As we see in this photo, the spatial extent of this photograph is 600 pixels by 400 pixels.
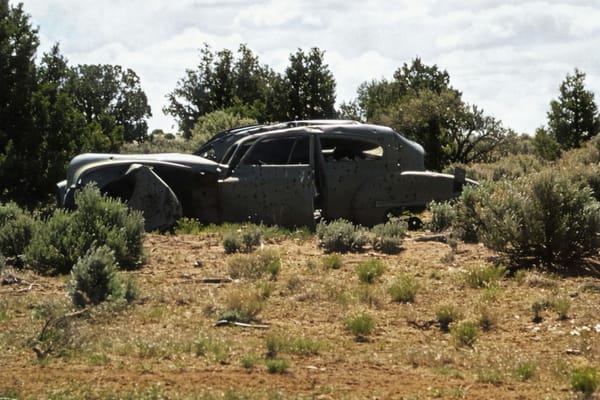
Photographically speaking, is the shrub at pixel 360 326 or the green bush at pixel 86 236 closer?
the shrub at pixel 360 326

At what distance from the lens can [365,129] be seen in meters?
17.1

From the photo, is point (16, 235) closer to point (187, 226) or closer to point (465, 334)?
point (187, 226)

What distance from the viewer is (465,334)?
9.05m

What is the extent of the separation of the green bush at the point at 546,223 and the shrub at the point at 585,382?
5.36 m

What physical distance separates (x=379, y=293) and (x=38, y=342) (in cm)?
377

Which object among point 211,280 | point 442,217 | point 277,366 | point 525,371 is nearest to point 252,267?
point 211,280

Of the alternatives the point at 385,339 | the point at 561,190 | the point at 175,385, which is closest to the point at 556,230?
the point at 561,190

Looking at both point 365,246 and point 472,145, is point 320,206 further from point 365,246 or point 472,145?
point 472,145

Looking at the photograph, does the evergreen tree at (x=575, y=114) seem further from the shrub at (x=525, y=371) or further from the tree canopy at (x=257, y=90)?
the shrub at (x=525, y=371)

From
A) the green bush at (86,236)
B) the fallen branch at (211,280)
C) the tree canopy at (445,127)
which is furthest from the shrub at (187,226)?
the tree canopy at (445,127)

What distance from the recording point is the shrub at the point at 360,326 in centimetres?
926

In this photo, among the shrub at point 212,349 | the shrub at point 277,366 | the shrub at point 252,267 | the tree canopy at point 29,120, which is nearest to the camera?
the shrub at point 277,366

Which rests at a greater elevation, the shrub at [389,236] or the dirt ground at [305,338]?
the shrub at [389,236]

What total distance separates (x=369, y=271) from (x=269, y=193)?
431 centimetres
